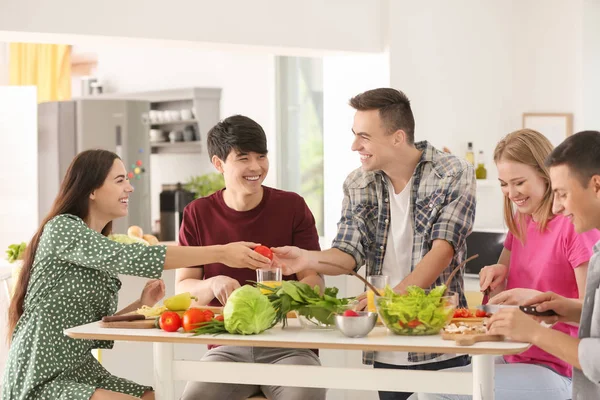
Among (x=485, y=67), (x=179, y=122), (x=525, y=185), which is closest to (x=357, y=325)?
(x=525, y=185)

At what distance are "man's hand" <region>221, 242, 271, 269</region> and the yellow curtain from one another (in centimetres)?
826

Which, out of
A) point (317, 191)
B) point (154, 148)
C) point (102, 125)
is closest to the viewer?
point (317, 191)

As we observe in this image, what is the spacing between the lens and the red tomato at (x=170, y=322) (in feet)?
8.65

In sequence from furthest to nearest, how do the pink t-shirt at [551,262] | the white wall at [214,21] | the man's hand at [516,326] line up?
the white wall at [214,21] < the pink t-shirt at [551,262] < the man's hand at [516,326]

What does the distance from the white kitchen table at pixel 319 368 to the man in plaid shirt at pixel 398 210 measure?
20.8 inches

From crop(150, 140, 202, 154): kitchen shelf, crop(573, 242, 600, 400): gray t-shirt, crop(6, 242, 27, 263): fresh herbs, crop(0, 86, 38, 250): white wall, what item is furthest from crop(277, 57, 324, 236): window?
crop(573, 242, 600, 400): gray t-shirt

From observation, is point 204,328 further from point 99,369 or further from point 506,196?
point 506,196

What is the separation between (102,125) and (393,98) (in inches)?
236

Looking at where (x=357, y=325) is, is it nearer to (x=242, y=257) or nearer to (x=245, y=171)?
(x=242, y=257)

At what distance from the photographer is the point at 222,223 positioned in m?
3.51

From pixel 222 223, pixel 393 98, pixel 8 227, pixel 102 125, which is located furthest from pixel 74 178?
pixel 102 125

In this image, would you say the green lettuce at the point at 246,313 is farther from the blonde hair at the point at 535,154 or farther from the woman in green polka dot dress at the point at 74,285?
the blonde hair at the point at 535,154

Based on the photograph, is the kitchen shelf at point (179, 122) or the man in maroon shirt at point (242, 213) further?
the kitchen shelf at point (179, 122)

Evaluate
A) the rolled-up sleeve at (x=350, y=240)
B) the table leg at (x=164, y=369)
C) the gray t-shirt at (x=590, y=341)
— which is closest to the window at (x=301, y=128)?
the rolled-up sleeve at (x=350, y=240)
